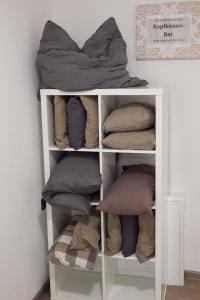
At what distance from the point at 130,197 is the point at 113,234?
350 millimetres

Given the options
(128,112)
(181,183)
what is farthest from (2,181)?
(181,183)

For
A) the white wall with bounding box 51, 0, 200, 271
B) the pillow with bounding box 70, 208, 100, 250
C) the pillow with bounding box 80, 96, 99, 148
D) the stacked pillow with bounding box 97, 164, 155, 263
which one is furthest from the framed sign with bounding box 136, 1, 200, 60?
the pillow with bounding box 70, 208, 100, 250

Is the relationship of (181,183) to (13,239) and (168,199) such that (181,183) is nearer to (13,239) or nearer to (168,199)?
(168,199)

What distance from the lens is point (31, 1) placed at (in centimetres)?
253

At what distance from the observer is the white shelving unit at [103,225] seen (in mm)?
2396

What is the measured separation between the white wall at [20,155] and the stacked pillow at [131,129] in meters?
0.50

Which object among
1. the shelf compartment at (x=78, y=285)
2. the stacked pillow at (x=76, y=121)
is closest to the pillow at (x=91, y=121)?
the stacked pillow at (x=76, y=121)

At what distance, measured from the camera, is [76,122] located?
244 cm

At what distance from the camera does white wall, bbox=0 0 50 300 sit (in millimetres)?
2252

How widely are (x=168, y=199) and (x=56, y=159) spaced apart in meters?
0.78

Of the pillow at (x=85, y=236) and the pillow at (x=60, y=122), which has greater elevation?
the pillow at (x=60, y=122)

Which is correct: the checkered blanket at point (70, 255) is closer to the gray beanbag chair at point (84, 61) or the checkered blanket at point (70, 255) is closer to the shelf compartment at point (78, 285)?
the shelf compartment at point (78, 285)

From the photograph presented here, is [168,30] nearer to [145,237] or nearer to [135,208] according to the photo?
[135,208]

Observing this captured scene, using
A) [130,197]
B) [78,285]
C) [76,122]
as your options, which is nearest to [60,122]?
[76,122]
